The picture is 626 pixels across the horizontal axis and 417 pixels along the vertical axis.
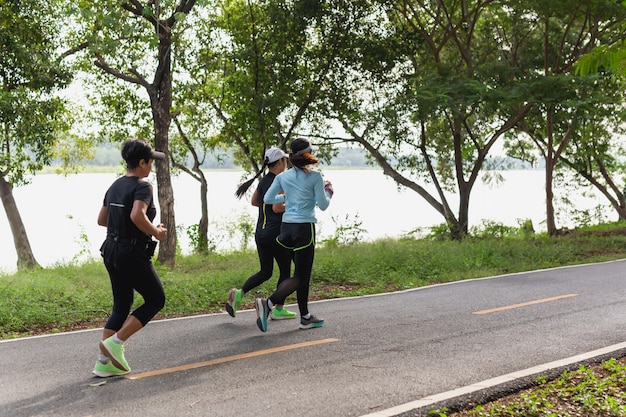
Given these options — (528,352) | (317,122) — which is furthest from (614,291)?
(317,122)

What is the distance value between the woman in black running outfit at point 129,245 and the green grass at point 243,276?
2879 millimetres

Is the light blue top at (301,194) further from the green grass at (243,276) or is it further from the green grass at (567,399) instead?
the green grass at (567,399)

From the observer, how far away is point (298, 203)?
315 inches

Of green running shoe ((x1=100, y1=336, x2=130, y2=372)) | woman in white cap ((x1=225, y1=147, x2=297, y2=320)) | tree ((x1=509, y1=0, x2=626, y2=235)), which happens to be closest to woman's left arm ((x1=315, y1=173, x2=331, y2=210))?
A: woman in white cap ((x1=225, y1=147, x2=297, y2=320))

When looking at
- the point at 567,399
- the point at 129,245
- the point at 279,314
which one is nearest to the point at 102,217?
the point at 129,245

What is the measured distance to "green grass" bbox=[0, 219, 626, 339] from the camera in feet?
31.8

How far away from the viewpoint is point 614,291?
1129cm

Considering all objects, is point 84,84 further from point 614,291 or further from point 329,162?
point 614,291

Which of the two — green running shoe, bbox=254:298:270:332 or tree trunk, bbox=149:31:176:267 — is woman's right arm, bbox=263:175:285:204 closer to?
green running shoe, bbox=254:298:270:332

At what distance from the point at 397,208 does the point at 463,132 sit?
15.6m

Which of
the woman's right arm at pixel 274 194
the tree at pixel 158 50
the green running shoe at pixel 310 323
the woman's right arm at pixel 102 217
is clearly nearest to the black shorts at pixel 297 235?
the woman's right arm at pixel 274 194

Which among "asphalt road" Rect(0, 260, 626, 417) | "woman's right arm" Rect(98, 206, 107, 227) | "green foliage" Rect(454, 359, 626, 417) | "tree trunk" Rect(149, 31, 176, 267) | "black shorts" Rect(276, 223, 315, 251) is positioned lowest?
"green foliage" Rect(454, 359, 626, 417)

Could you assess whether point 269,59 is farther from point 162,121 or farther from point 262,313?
point 262,313

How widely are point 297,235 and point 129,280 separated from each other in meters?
2.23
